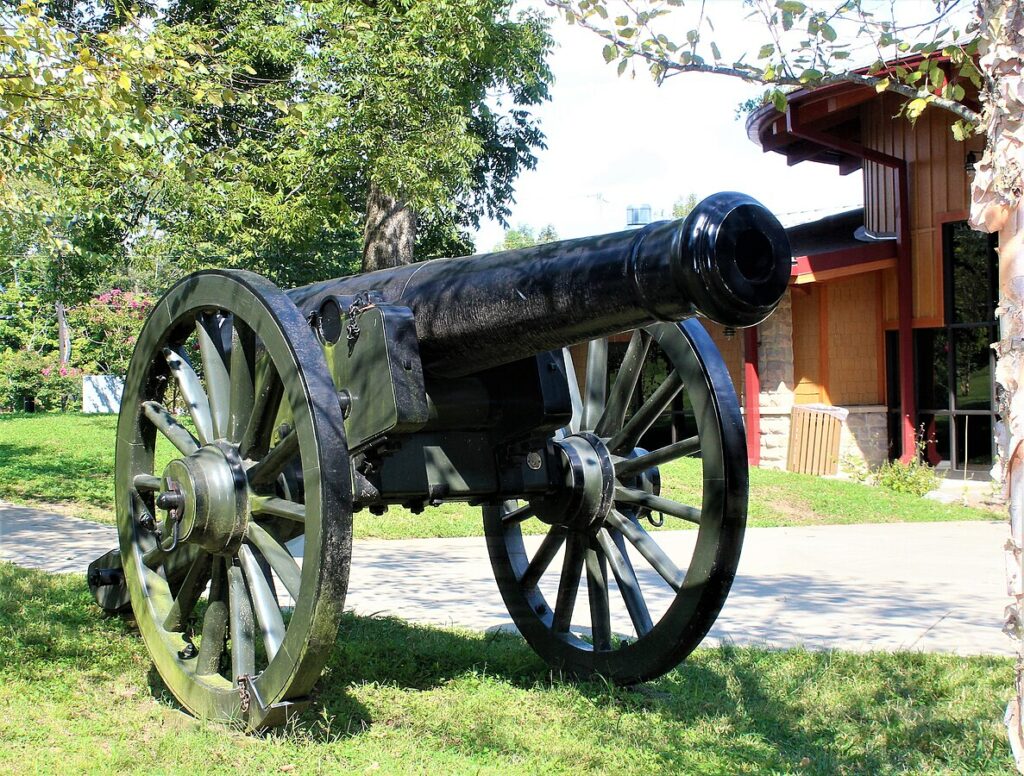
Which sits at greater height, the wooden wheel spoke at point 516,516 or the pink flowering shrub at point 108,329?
the pink flowering shrub at point 108,329

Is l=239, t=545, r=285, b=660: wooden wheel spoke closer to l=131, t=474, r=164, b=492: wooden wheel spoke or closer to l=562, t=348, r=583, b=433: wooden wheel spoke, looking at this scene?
l=131, t=474, r=164, b=492: wooden wheel spoke

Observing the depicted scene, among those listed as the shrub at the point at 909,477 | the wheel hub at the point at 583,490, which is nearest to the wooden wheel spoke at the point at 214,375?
the wheel hub at the point at 583,490

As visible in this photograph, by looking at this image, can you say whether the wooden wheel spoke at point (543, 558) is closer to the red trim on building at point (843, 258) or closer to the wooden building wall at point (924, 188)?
the red trim on building at point (843, 258)

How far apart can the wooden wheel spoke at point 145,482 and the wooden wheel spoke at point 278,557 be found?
0.73 m

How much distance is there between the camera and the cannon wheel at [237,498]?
11.7ft

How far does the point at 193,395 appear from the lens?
447 centimetres

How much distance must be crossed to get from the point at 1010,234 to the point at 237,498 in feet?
9.17

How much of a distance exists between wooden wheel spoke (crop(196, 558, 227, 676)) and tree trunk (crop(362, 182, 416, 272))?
33.0 ft

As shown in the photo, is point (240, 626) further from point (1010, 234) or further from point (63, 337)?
point (63, 337)

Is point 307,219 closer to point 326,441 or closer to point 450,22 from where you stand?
point 450,22

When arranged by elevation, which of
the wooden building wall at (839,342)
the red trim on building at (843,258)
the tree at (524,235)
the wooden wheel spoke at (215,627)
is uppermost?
the tree at (524,235)

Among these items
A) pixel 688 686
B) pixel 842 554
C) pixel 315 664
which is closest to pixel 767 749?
pixel 688 686

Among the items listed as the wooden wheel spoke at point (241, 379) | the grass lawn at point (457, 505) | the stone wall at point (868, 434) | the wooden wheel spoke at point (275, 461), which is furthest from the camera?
the stone wall at point (868, 434)

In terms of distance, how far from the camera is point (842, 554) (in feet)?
30.5
